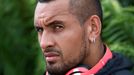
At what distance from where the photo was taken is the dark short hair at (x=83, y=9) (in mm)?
2186

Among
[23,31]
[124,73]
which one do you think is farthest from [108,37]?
[124,73]

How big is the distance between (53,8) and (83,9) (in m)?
0.16

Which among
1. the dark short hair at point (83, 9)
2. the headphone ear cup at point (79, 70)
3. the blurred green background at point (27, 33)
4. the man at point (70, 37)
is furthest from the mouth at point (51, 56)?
the blurred green background at point (27, 33)

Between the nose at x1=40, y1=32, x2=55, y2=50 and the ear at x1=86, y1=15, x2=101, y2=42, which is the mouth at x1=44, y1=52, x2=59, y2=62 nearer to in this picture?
the nose at x1=40, y1=32, x2=55, y2=50

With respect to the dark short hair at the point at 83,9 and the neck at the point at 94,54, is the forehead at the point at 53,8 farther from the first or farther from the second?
the neck at the point at 94,54

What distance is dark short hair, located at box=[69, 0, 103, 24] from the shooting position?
86.0 inches

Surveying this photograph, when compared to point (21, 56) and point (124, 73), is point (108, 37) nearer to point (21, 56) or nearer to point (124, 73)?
point (21, 56)

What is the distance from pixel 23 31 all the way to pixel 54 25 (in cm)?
270

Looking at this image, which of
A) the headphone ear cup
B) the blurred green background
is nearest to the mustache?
the headphone ear cup

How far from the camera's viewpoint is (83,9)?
7.25 feet

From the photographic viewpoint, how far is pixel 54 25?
2.16 m

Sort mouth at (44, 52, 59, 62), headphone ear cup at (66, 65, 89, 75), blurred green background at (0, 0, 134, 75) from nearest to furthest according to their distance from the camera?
headphone ear cup at (66, 65, 89, 75) → mouth at (44, 52, 59, 62) → blurred green background at (0, 0, 134, 75)

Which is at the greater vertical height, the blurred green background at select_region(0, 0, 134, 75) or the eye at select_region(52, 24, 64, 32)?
the eye at select_region(52, 24, 64, 32)

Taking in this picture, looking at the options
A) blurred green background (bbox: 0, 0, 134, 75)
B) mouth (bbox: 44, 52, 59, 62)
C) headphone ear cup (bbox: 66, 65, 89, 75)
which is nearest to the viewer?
headphone ear cup (bbox: 66, 65, 89, 75)
